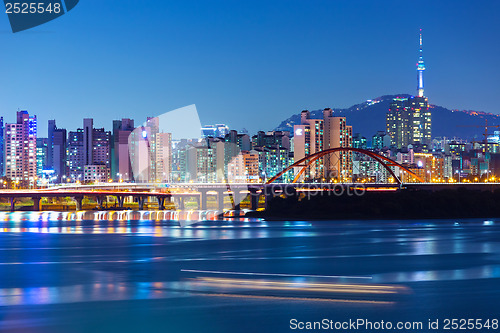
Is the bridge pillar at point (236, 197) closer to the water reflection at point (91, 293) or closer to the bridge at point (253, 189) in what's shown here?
the bridge at point (253, 189)

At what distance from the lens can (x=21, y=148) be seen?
128m

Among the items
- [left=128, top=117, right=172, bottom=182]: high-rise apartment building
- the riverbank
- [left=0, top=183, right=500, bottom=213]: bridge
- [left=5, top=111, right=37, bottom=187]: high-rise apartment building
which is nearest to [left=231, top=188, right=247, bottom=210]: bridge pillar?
[left=0, top=183, right=500, bottom=213]: bridge

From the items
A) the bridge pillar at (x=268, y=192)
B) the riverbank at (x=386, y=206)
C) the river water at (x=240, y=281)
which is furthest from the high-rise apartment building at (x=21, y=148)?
the river water at (x=240, y=281)

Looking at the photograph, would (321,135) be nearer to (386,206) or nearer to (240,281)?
(386,206)

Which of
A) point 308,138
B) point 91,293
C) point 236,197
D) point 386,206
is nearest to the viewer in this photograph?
point 91,293

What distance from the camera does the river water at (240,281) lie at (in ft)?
52.7

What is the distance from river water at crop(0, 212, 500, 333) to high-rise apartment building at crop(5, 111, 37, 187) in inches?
3541

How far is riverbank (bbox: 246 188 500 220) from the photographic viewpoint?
5697 cm

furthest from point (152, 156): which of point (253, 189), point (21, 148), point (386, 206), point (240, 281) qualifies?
point (240, 281)

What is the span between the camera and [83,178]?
433ft

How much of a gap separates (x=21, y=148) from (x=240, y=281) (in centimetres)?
11525

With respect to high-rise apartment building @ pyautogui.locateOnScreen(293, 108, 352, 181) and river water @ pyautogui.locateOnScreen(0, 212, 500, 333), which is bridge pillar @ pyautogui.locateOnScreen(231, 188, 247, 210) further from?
high-rise apartment building @ pyautogui.locateOnScreen(293, 108, 352, 181)

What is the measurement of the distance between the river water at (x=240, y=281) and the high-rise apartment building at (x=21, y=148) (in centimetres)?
8993

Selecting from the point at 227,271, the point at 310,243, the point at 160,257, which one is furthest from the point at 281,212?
the point at 227,271
